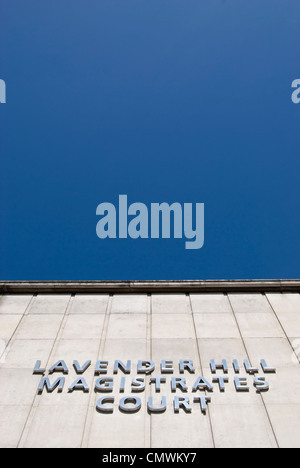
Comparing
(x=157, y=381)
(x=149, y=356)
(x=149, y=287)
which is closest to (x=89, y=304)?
(x=149, y=287)

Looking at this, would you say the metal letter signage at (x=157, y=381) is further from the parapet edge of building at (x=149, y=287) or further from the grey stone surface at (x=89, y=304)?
the parapet edge of building at (x=149, y=287)

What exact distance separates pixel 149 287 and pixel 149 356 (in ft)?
12.8

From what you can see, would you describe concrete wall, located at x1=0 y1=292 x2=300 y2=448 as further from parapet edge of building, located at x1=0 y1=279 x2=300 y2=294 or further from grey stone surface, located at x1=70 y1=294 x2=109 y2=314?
parapet edge of building, located at x1=0 y1=279 x2=300 y2=294

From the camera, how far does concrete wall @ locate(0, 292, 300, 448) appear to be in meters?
9.86

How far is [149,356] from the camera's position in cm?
1244

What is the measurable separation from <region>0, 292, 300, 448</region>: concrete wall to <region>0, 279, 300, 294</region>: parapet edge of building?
0.24 m

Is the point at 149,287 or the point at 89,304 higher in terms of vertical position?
the point at 149,287

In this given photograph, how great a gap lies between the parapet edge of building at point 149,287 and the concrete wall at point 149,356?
0.24 meters

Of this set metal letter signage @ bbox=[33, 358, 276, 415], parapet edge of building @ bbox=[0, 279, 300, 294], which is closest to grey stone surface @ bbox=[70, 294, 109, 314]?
parapet edge of building @ bbox=[0, 279, 300, 294]

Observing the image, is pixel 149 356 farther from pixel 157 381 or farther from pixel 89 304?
pixel 89 304

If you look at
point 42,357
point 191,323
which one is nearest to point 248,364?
point 191,323

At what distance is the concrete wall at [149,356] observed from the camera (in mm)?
9859
